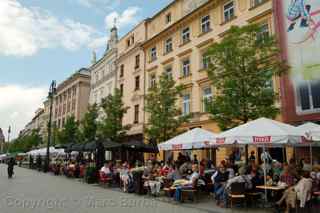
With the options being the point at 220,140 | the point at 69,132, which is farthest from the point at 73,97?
the point at 220,140

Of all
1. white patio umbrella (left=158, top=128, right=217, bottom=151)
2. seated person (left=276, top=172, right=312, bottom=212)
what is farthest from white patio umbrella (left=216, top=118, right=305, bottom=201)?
white patio umbrella (left=158, top=128, right=217, bottom=151)

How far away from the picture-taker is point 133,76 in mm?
34906

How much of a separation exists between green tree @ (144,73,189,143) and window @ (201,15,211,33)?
636cm

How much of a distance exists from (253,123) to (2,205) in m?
9.43

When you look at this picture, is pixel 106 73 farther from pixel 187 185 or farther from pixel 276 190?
pixel 276 190

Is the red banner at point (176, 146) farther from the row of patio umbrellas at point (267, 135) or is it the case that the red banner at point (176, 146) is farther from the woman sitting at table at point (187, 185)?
the row of patio umbrellas at point (267, 135)

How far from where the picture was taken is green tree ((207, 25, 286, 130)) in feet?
47.5

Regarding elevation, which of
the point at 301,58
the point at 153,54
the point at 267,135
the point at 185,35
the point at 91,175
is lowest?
the point at 91,175

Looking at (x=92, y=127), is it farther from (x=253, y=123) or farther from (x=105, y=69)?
(x=253, y=123)

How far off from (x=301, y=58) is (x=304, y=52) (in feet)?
1.20

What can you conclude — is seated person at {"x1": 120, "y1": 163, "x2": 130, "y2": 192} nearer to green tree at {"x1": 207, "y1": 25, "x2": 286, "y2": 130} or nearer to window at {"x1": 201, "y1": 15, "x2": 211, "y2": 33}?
green tree at {"x1": 207, "y1": 25, "x2": 286, "y2": 130}

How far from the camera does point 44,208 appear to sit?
10031mm

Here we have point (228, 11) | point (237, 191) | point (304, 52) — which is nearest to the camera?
point (237, 191)

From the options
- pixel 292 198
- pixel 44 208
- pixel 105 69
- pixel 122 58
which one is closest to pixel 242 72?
pixel 292 198
